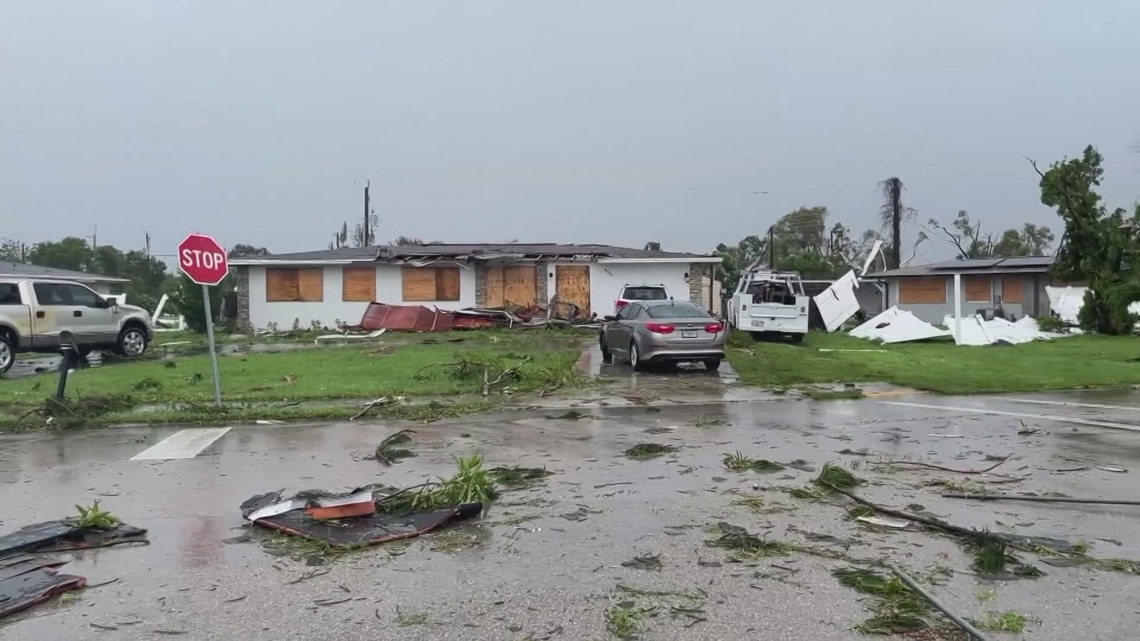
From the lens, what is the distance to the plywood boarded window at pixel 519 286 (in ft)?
102

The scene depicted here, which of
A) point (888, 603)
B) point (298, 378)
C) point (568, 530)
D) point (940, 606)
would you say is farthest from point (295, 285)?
point (940, 606)

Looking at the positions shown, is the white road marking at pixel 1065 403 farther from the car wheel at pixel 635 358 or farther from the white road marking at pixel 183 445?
the white road marking at pixel 183 445

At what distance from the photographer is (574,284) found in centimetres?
3117

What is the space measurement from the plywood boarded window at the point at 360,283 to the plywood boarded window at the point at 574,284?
6.69 metres

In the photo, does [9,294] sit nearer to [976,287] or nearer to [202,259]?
[202,259]

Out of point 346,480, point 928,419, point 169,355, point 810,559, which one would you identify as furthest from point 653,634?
point 169,355

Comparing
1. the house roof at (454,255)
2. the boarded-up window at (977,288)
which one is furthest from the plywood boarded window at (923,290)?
the house roof at (454,255)

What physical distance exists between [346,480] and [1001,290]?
34.1m

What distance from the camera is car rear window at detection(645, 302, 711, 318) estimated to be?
657 inches

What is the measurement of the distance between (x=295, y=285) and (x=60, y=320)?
12.0 metres

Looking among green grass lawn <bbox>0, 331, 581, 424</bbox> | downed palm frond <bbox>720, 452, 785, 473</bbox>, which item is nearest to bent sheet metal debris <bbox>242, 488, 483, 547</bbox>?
downed palm frond <bbox>720, 452, 785, 473</bbox>

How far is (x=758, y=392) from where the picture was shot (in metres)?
13.8

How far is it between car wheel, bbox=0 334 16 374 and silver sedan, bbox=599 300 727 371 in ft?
41.9

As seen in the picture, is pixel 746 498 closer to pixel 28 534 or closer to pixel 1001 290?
pixel 28 534
